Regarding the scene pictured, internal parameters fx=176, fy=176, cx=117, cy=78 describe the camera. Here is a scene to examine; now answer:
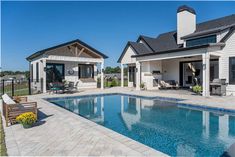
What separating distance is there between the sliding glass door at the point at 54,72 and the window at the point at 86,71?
2.18 meters

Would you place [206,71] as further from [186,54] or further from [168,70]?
[168,70]

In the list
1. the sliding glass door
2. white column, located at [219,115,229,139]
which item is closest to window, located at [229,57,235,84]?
white column, located at [219,115,229,139]

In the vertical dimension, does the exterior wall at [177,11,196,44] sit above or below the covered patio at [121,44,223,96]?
above

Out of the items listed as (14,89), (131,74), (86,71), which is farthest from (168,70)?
(14,89)

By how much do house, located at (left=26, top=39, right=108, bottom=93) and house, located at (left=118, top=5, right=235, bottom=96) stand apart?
4061mm

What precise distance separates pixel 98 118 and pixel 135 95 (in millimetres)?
6406

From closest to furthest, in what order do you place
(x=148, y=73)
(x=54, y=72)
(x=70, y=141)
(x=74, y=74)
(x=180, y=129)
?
(x=70, y=141) → (x=180, y=129) → (x=54, y=72) → (x=148, y=73) → (x=74, y=74)

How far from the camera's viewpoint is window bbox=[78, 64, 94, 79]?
67.4ft

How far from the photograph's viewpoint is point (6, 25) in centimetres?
1522

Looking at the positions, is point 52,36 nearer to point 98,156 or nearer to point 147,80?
point 147,80

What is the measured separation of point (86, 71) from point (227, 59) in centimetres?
1433

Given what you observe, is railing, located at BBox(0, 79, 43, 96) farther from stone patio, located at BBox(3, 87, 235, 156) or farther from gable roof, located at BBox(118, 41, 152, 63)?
gable roof, located at BBox(118, 41, 152, 63)

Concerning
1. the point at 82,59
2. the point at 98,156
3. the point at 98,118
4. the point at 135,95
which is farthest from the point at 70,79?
the point at 98,156

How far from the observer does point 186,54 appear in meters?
13.6
